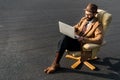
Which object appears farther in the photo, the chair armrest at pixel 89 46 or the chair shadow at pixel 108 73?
the chair shadow at pixel 108 73

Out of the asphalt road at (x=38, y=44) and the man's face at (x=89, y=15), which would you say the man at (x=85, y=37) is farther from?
the asphalt road at (x=38, y=44)

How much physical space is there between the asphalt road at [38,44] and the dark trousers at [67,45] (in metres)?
0.57

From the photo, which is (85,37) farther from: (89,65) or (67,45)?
(89,65)

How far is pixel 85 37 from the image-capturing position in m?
6.78

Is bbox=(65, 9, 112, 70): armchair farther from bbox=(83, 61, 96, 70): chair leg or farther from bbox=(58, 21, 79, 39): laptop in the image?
bbox=(58, 21, 79, 39): laptop

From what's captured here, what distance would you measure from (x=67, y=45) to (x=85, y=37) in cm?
55

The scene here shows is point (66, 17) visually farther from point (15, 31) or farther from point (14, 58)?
→ point (14, 58)

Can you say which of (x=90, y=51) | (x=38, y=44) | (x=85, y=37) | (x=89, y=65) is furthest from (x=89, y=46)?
(x=38, y=44)

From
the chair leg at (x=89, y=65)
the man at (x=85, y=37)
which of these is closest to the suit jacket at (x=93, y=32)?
the man at (x=85, y=37)

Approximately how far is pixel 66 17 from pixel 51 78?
20.5 ft

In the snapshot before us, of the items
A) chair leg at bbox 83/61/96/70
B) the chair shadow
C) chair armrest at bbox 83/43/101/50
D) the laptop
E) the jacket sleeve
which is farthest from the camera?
chair leg at bbox 83/61/96/70

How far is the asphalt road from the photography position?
6.60 meters

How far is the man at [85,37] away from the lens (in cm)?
655

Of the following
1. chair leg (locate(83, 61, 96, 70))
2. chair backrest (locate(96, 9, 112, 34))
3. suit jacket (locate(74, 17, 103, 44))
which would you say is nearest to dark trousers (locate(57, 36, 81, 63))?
suit jacket (locate(74, 17, 103, 44))
